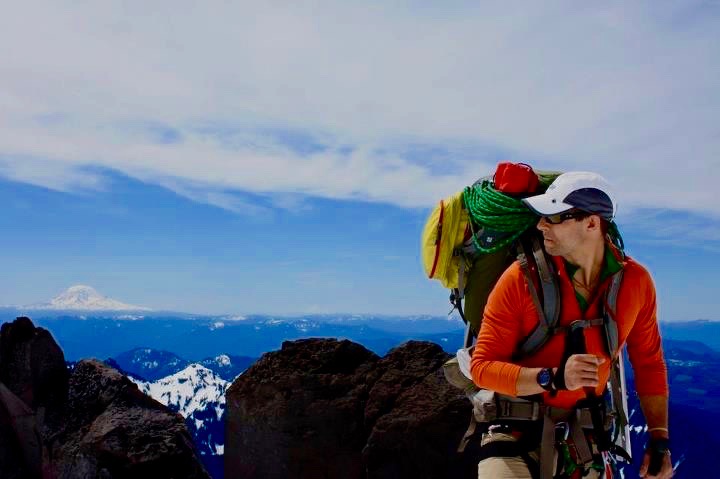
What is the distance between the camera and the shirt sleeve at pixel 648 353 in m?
5.45

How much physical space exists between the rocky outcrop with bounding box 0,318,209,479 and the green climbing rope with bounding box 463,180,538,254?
8418 mm

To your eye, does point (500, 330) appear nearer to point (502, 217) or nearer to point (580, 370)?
point (580, 370)

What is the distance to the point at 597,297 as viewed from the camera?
17.2 ft

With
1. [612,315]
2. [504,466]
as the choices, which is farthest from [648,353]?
[504,466]

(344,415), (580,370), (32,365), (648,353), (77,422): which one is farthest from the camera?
(32,365)

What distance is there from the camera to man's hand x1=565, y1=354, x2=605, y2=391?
474 centimetres

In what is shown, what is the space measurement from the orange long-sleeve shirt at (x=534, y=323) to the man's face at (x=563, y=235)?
106 mm

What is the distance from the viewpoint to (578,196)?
16.4 feet

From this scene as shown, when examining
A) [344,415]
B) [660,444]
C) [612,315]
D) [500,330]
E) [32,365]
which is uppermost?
[612,315]

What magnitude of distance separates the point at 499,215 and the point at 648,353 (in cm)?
150

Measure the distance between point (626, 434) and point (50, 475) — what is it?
11436mm

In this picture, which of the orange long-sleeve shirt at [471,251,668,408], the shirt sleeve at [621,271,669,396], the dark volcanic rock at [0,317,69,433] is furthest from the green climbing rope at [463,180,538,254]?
the dark volcanic rock at [0,317,69,433]

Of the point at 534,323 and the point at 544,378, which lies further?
the point at 534,323

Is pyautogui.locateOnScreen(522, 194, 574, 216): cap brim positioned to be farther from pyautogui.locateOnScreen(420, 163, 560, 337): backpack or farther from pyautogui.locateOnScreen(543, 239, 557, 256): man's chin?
pyautogui.locateOnScreen(420, 163, 560, 337): backpack
